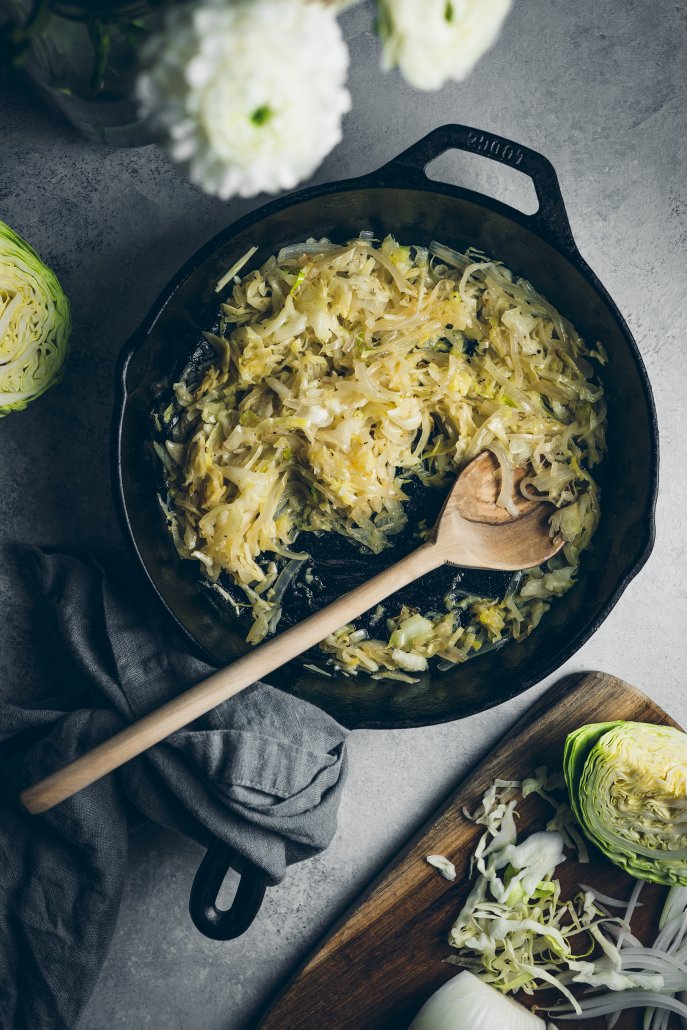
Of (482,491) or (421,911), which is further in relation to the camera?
(421,911)

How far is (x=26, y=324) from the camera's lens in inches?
82.4

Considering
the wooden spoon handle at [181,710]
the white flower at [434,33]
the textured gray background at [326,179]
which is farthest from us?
the textured gray background at [326,179]

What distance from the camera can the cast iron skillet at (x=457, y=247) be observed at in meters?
2.05

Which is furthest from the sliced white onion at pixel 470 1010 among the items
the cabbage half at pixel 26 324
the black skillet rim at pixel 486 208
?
the cabbage half at pixel 26 324

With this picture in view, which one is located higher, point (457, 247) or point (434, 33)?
point (434, 33)

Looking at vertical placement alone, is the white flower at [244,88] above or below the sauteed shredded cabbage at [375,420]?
above

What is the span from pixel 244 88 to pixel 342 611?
130 cm

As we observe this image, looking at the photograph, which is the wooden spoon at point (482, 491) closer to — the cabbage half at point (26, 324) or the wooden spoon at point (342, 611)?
the wooden spoon at point (342, 611)

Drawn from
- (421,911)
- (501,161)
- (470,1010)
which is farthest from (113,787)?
(501,161)

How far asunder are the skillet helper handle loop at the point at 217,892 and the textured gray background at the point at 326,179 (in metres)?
0.27

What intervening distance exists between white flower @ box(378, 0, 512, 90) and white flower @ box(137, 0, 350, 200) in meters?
0.07

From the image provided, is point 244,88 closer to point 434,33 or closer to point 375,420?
point 434,33

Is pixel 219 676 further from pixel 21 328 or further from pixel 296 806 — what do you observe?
pixel 21 328

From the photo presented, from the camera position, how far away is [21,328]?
6.84ft
